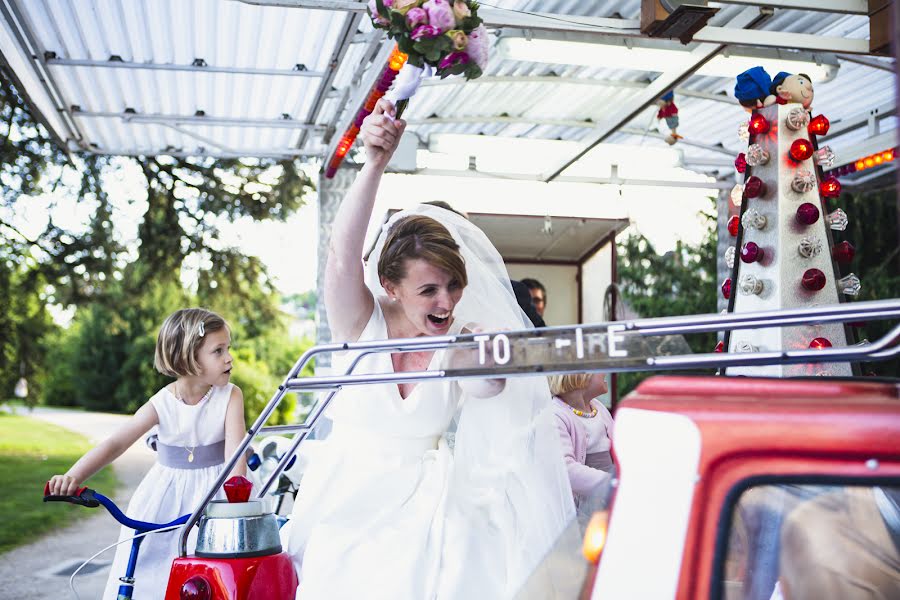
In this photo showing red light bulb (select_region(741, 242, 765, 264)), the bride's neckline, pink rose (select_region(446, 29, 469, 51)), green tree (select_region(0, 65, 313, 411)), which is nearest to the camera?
pink rose (select_region(446, 29, 469, 51))

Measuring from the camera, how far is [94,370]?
22.6m

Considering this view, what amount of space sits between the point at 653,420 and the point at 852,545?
1.04 ft

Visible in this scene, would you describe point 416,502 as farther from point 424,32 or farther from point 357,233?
point 424,32

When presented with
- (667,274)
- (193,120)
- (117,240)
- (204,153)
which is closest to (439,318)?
(193,120)

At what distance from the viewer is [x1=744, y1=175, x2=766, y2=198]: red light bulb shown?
152 inches

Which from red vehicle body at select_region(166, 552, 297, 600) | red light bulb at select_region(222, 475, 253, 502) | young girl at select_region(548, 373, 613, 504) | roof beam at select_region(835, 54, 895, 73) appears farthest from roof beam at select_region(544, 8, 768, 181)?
red vehicle body at select_region(166, 552, 297, 600)

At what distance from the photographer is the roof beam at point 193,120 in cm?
774

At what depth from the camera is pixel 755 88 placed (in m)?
3.99

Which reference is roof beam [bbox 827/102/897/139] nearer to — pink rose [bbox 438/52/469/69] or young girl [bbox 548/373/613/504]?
young girl [bbox 548/373/613/504]

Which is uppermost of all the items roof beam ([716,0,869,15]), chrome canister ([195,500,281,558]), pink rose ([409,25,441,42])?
roof beam ([716,0,869,15])

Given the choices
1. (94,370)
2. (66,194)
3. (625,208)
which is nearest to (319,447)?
(625,208)

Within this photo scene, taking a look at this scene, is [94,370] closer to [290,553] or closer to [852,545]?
[290,553]

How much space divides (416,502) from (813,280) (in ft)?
7.04

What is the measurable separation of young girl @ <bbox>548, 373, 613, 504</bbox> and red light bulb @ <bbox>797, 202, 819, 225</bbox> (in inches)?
42.7
